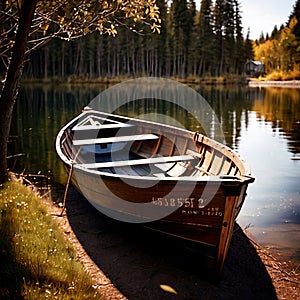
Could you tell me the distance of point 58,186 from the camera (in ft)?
36.0

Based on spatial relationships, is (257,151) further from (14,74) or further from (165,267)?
(14,74)

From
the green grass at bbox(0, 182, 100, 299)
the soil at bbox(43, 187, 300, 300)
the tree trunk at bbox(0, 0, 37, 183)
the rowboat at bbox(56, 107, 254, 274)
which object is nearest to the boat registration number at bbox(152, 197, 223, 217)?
the rowboat at bbox(56, 107, 254, 274)

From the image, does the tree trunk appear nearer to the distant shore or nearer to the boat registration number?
the boat registration number

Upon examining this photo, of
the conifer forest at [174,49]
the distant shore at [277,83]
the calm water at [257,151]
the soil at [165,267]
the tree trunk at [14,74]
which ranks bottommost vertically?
the soil at [165,267]

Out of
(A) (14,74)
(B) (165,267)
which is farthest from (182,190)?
(A) (14,74)

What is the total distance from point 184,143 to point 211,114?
1935 centimetres

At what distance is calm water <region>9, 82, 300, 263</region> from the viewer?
8398 mm

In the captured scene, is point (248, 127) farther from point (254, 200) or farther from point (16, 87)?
point (16, 87)

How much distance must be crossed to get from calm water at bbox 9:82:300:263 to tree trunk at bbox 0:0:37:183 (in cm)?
347

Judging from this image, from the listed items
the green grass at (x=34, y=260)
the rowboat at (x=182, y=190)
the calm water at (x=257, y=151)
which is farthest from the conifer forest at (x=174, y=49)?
the green grass at (x=34, y=260)

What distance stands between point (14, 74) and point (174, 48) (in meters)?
69.6

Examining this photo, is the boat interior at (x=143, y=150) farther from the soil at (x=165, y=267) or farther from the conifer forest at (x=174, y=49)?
the conifer forest at (x=174, y=49)

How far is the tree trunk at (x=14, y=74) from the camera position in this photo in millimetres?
6461

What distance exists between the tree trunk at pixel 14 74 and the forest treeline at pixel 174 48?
63921 mm
